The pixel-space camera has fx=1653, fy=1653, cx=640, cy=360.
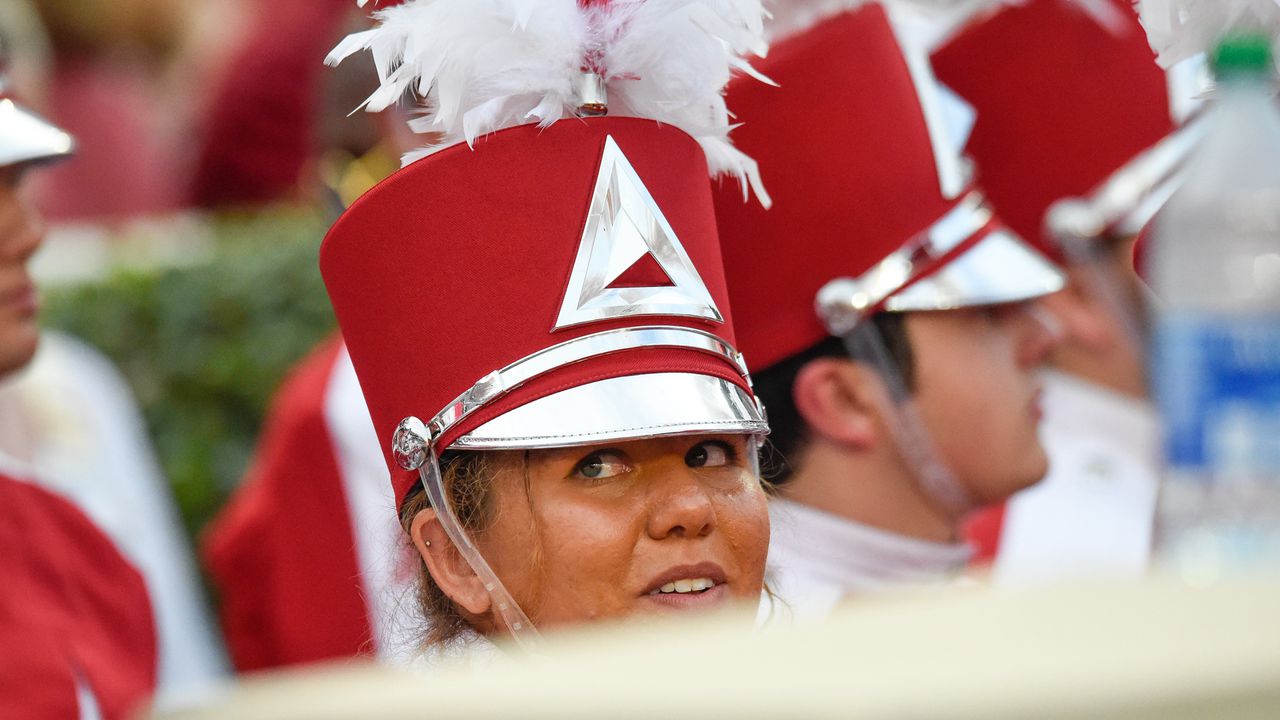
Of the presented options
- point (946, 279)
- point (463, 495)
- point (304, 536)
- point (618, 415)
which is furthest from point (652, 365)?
point (304, 536)

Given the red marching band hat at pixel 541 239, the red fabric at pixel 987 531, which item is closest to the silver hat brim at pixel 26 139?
the red marching band hat at pixel 541 239

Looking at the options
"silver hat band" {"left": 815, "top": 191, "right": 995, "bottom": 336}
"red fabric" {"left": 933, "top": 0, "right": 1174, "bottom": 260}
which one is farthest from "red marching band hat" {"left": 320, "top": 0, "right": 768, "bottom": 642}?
"red fabric" {"left": 933, "top": 0, "right": 1174, "bottom": 260}

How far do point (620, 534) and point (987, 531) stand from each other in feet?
6.50

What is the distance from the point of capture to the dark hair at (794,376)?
3.12 metres

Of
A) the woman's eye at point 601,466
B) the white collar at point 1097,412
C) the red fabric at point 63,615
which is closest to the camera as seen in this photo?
the woman's eye at point 601,466

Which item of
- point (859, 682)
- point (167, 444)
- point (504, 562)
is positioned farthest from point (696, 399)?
point (167, 444)

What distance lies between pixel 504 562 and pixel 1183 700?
157 centimetres

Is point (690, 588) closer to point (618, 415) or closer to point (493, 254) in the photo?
point (618, 415)

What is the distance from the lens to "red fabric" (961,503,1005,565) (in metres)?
3.88

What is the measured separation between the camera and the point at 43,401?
4.98 meters

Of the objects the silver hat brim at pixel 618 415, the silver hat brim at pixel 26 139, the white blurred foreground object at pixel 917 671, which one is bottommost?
the white blurred foreground object at pixel 917 671

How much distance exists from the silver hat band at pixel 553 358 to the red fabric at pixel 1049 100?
1829 mm

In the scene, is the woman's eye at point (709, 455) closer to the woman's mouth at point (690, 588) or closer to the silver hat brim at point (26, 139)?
the woman's mouth at point (690, 588)

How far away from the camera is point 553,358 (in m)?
2.15
